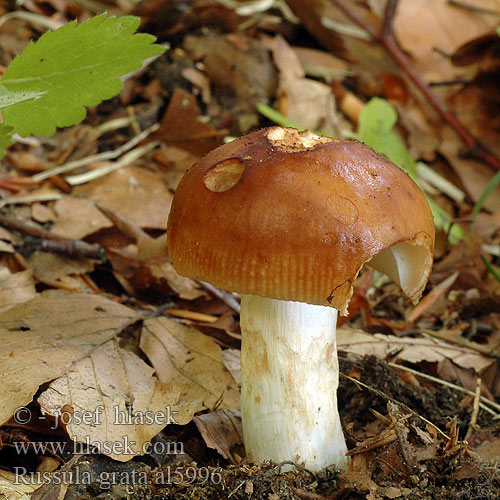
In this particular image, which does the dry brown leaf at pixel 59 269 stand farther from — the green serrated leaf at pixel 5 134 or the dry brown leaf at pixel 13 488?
the dry brown leaf at pixel 13 488

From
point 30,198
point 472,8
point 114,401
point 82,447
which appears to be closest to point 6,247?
point 30,198

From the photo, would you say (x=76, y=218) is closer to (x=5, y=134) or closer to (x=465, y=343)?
(x=5, y=134)

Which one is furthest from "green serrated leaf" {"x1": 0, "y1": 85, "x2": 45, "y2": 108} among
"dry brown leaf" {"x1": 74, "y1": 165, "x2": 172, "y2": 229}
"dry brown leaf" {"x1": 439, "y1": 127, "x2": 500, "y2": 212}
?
"dry brown leaf" {"x1": 439, "y1": 127, "x2": 500, "y2": 212}

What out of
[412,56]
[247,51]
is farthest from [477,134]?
[247,51]

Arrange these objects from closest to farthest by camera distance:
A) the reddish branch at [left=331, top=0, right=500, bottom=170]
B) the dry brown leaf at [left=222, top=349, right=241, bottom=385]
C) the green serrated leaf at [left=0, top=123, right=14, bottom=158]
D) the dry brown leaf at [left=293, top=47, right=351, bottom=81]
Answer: the green serrated leaf at [left=0, top=123, right=14, bottom=158] < the dry brown leaf at [left=222, top=349, right=241, bottom=385] < the reddish branch at [left=331, top=0, right=500, bottom=170] < the dry brown leaf at [left=293, top=47, right=351, bottom=81]

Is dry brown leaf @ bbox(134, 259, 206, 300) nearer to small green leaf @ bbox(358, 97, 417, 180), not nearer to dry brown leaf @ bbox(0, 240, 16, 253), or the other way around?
dry brown leaf @ bbox(0, 240, 16, 253)
